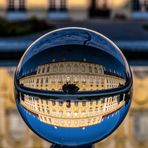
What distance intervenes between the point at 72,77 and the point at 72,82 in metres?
0.03

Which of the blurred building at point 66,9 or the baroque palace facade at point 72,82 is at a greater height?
the baroque palace facade at point 72,82

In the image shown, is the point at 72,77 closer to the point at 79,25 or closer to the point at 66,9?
the point at 79,25

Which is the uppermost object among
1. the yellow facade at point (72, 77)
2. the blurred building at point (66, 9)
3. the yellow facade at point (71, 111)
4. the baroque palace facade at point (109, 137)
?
the yellow facade at point (72, 77)

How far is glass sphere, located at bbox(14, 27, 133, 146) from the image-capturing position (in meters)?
2.78

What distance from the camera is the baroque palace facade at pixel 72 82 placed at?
2.78m

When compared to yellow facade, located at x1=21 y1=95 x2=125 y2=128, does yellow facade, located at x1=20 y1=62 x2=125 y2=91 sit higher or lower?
higher

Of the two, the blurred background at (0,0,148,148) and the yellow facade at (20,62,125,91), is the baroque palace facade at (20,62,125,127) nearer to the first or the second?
the yellow facade at (20,62,125,91)

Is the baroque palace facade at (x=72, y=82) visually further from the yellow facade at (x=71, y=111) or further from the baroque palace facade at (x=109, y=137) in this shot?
the baroque palace facade at (x=109, y=137)

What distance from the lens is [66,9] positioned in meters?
30.3

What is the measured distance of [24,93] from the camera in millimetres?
2869

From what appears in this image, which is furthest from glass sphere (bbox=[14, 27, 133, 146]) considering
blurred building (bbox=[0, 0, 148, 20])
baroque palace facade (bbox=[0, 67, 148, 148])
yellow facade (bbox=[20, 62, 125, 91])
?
blurred building (bbox=[0, 0, 148, 20])

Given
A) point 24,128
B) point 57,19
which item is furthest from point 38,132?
point 57,19

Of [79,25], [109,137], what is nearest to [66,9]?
[79,25]

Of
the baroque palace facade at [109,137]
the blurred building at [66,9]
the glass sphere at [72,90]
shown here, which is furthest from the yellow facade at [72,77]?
the blurred building at [66,9]
